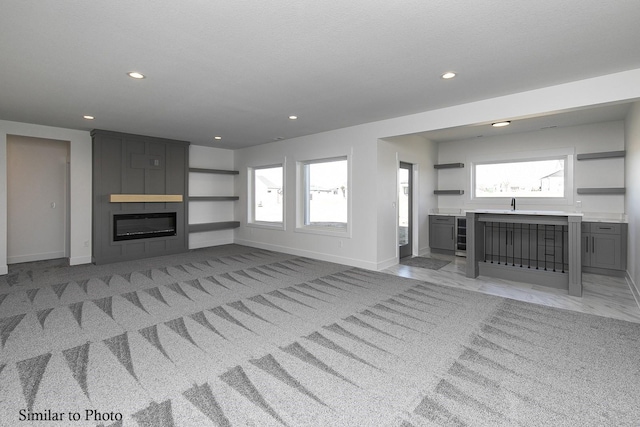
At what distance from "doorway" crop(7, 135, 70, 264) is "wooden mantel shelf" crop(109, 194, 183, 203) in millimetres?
1179

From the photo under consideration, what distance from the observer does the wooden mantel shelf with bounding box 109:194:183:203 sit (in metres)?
5.88

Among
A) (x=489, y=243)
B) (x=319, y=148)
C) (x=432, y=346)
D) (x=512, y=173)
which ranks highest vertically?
(x=319, y=148)

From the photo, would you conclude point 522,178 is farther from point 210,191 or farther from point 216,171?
point 210,191

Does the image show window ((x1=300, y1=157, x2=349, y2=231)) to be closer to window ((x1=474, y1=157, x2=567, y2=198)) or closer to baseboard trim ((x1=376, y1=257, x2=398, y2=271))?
baseboard trim ((x1=376, y1=257, x2=398, y2=271))

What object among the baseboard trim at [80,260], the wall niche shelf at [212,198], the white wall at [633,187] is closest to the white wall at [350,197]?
the wall niche shelf at [212,198]

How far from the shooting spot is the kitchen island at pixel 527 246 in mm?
3961

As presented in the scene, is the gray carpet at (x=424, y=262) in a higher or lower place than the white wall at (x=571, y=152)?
lower

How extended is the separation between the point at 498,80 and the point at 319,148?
3410 millimetres

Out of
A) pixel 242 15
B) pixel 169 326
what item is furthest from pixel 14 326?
pixel 242 15

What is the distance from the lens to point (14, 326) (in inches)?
116

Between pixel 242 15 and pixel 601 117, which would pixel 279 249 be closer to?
pixel 242 15

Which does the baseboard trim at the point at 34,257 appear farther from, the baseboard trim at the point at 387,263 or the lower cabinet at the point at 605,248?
the lower cabinet at the point at 605,248

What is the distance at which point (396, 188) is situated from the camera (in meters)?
5.79

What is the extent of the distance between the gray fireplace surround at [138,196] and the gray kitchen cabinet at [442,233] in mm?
5523
